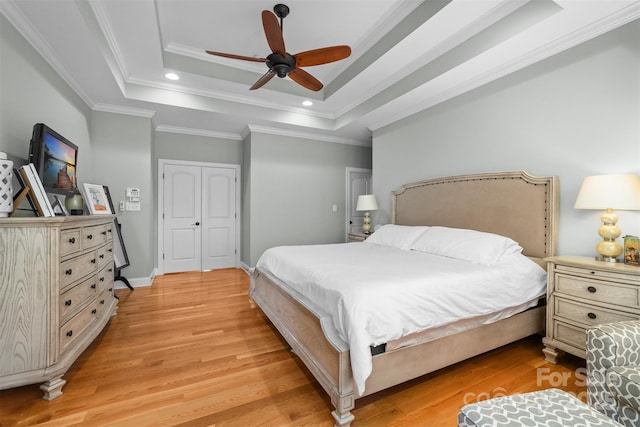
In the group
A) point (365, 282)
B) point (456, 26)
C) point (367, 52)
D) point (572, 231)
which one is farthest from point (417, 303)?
point (367, 52)

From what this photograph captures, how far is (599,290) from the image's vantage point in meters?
1.82

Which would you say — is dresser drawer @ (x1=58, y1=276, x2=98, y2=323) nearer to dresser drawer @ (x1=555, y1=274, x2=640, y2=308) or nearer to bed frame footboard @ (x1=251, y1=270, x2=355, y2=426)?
bed frame footboard @ (x1=251, y1=270, x2=355, y2=426)

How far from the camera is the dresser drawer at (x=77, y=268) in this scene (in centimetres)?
174

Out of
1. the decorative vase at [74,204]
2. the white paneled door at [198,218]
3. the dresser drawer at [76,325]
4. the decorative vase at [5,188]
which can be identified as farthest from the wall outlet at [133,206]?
the decorative vase at [5,188]

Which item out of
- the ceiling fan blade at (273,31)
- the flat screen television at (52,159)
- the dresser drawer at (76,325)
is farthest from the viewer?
the flat screen television at (52,159)

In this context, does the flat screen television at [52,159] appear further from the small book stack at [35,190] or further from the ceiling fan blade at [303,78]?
the ceiling fan blade at [303,78]

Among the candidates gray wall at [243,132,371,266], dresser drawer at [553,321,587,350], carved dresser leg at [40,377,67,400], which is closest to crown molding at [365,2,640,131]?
gray wall at [243,132,371,266]

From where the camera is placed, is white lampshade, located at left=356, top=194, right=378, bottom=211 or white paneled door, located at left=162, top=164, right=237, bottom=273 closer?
white lampshade, located at left=356, top=194, right=378, bottom=211

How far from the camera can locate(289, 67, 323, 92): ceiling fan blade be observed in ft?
8.55

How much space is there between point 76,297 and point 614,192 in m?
3.81

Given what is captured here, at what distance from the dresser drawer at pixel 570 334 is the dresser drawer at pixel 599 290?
24 centimetres

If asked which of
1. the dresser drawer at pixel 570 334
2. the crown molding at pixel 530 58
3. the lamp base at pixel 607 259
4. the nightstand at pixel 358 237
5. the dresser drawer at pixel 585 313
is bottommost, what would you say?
the dresser drawer at pixel 570 334

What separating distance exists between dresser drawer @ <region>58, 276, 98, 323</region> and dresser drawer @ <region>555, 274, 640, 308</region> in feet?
11.2

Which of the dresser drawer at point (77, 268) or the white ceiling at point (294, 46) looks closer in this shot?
the dresser drawer at point (77, 268)
